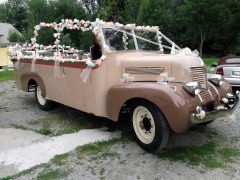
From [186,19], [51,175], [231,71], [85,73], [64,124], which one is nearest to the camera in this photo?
[51,175]

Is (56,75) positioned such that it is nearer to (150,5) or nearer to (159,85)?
(159,85)

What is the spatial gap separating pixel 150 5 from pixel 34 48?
31.8 metres

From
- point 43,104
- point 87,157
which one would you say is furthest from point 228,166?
point 43,104

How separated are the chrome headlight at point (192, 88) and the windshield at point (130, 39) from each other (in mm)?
1717

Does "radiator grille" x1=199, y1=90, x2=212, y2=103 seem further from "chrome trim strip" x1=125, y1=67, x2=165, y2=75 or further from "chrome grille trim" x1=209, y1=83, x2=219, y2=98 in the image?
"chrome trim strip" x1=125, y1=67, x2=165, y2=75

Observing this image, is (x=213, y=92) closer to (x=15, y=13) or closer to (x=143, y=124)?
(x=143, y=124)

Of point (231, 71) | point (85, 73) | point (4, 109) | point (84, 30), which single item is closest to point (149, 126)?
point (85, 73)

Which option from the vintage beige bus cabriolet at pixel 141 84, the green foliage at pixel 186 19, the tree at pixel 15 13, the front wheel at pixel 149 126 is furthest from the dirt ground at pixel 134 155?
the tree at pixel 15 13

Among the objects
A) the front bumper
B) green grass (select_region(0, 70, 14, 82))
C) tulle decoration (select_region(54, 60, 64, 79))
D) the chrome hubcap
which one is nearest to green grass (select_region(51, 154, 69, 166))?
the chrome hubcap

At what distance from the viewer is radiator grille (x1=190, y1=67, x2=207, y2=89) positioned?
566 cm

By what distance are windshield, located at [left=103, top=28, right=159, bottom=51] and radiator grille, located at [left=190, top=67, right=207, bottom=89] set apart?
1534 mm

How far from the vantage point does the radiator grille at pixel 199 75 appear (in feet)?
→ 18.6

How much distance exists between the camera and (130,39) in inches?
275

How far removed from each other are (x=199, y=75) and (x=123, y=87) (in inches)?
48.7
